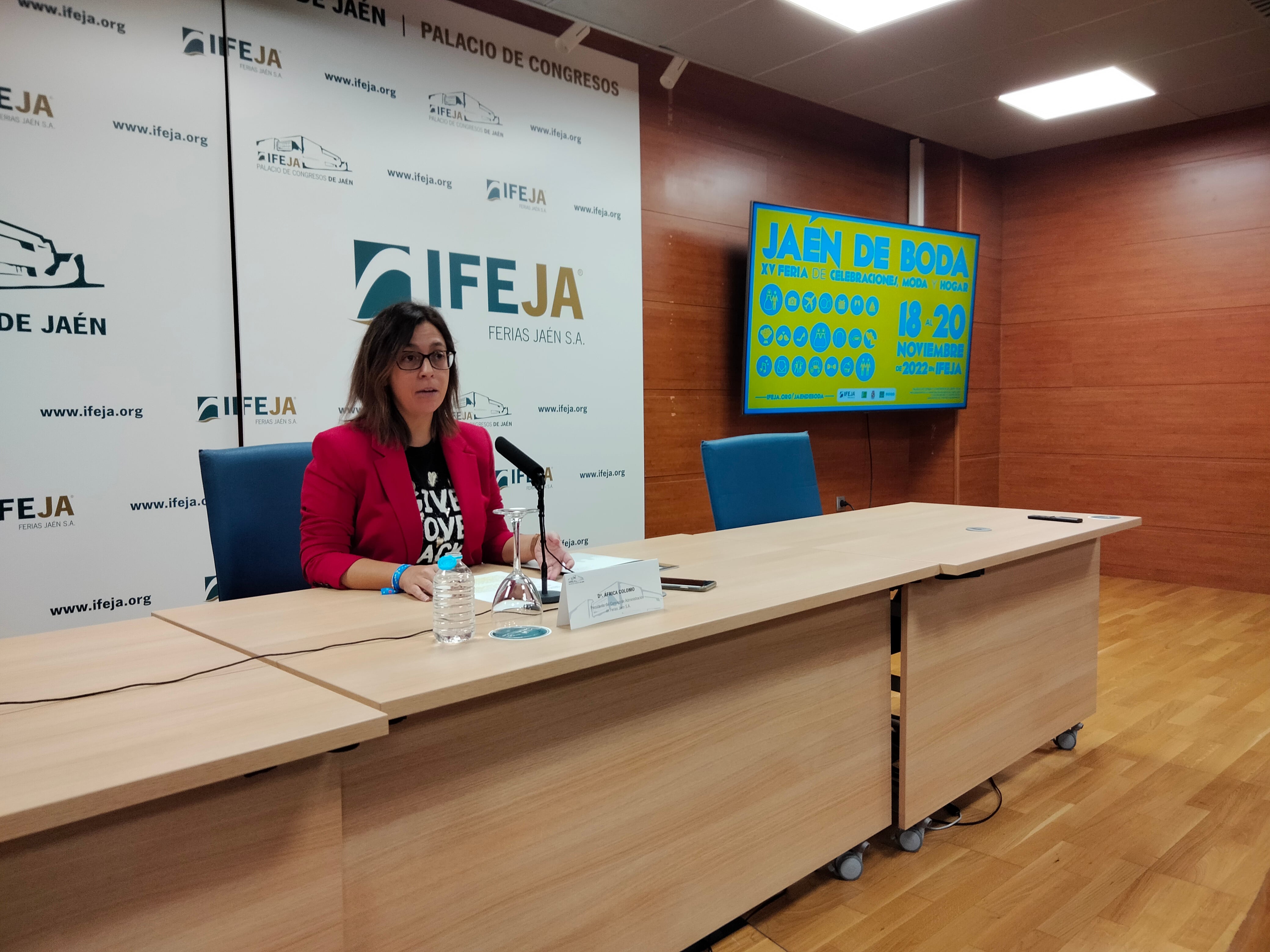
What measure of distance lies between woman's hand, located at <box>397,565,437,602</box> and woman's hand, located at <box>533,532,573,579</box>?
23cm

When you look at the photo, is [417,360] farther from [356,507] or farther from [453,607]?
[453,607]

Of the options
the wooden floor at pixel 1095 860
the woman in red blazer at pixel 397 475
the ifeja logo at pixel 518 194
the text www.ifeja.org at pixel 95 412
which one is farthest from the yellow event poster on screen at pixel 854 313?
the text www.ifeja.org at pixel 95 412

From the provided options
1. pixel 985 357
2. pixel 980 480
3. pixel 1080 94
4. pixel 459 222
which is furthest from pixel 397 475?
pixel 985 357

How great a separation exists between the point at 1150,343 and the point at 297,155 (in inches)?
189

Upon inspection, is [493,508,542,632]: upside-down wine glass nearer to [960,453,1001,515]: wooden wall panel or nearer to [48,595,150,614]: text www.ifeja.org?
[48,595,150,614]: text www.ifeja.org

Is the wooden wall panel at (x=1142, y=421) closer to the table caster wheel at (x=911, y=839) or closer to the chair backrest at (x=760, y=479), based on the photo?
the chair backrest at (x=760, y=479)

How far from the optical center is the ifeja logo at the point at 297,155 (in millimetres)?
3020

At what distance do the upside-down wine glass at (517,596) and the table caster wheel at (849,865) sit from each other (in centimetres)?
97

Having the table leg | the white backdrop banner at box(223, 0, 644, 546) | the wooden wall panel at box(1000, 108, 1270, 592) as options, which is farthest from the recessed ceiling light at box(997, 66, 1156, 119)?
the table leg

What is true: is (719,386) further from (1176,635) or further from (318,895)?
(318,895)

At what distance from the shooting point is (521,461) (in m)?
1.50

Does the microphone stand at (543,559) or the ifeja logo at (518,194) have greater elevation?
the ifeja logo at (518,194)

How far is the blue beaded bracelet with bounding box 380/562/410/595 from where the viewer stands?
5.82 feet

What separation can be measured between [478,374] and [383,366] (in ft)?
5.33
